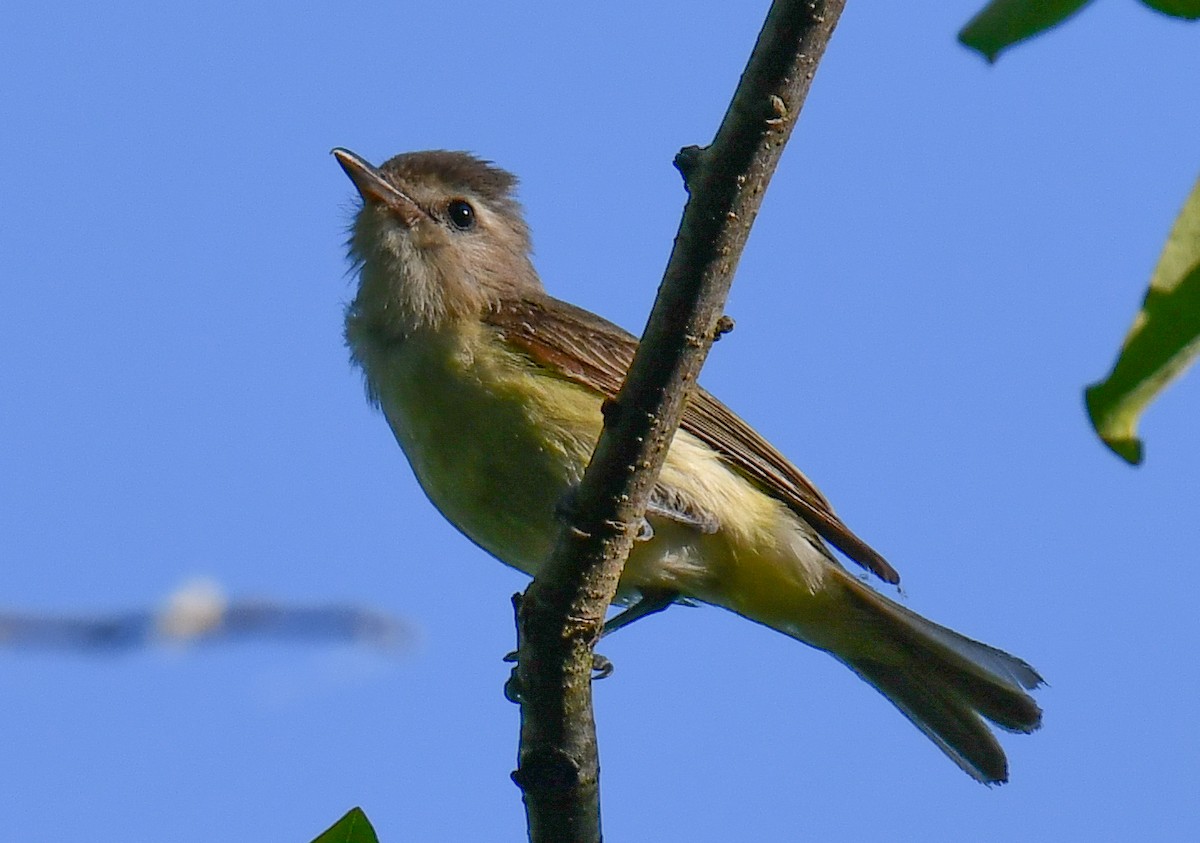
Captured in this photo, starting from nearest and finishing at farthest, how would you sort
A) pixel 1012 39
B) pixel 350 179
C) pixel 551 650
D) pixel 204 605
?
pixel 1012 39 → pixel 204 605 → pixel 551 650 → pixel 350 179

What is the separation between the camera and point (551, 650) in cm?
344

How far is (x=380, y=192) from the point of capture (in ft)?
18.7

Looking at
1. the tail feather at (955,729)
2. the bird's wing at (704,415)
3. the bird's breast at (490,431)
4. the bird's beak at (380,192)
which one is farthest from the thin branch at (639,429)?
the bird's beak at (380,192)

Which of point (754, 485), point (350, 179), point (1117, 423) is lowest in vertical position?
point (1117, 423)

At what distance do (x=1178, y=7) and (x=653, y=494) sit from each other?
10.9ft

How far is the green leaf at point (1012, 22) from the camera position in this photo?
1.42 m

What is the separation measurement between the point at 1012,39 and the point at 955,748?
4.08 m

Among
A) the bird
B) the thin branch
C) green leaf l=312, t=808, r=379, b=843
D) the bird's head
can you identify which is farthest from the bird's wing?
green leaf l=312, t=808, r=379, b=843

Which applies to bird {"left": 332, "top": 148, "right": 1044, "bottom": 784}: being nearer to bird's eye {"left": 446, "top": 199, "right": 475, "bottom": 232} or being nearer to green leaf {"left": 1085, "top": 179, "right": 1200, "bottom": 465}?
bird's eye {"left": 446, "top": 199, "right": 475, "bottom": 232}

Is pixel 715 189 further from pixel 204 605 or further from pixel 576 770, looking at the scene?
pixel 576 770

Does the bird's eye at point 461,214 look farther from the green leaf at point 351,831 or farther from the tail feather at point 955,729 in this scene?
the green leaf at point 351,831

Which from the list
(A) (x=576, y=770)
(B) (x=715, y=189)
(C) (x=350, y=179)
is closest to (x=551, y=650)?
(A) (x=576, y=770)

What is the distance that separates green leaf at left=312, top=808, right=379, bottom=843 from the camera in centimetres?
207

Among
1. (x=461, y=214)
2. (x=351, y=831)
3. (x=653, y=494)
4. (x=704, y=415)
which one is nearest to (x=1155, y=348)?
(x=351, y=831)
